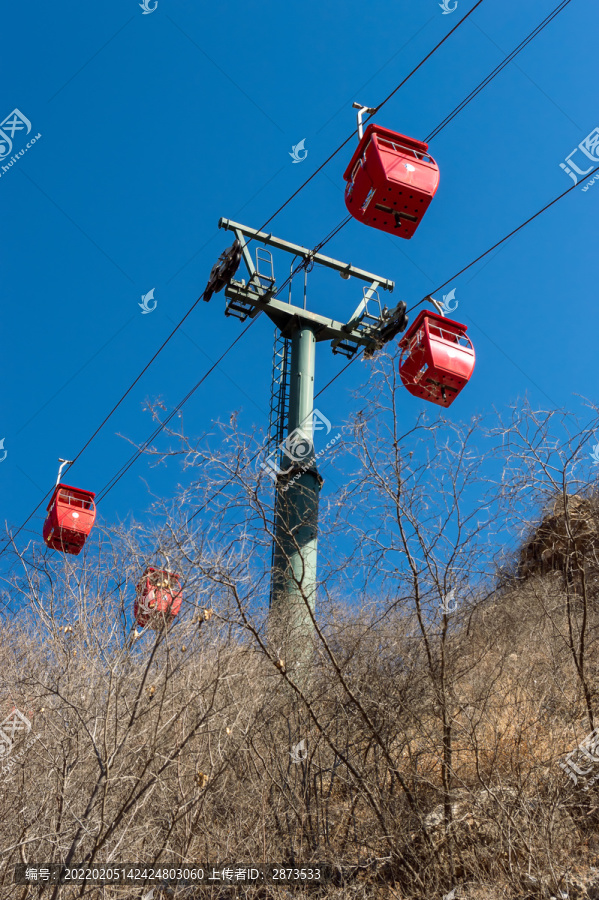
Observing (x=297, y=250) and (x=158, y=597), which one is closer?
(x=158, y=597)

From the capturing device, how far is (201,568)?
5270 millimetres

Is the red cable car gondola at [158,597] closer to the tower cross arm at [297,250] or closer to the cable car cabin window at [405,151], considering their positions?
the cable car cabin window at [405,151]

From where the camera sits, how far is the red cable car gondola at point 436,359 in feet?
24.9

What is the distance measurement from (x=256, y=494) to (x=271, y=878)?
289cm

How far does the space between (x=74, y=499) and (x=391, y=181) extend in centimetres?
725

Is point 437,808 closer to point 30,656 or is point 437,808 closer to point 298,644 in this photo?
point 298,644

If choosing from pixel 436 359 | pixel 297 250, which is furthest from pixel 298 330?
pixel 436 359

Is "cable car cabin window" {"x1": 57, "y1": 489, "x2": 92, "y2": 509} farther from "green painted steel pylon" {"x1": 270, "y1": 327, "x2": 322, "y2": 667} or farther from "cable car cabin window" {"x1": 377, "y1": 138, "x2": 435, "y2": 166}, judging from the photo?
"cable car cabin window" {"x1": 377, "y1": 138, "x2": 435, "y2": 166}

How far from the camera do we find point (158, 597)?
219 inches

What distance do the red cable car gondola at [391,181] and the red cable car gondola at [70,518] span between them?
260 inches

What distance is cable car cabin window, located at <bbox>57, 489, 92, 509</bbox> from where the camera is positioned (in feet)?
37.4

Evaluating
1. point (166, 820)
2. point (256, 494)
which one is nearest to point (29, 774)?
point (166, 820)

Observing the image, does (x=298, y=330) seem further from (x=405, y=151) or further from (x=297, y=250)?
(x=405, y=151)

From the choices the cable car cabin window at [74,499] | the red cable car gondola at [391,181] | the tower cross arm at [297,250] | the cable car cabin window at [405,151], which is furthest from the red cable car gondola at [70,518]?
the cable car cabin window at [405,151]
